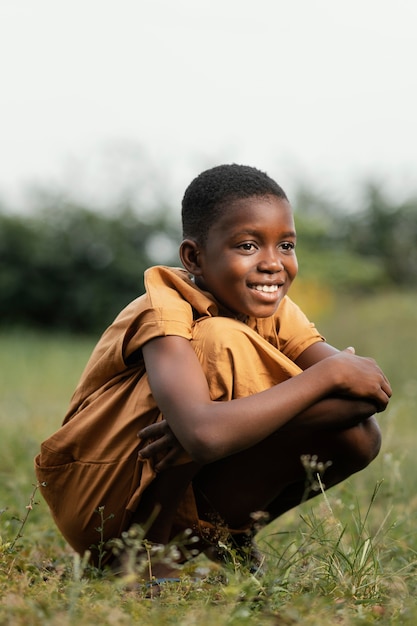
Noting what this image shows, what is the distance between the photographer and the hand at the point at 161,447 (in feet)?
7.75

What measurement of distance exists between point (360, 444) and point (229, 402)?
0.53m

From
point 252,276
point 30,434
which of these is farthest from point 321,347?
point 30,434

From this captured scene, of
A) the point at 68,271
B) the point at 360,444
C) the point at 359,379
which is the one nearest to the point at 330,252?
the point at 68,271

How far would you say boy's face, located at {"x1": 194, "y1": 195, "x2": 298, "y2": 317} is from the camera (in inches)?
100

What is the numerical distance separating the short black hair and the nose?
18 cm

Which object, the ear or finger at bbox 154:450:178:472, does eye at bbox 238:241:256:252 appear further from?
finger at bbox 154:450:178:472

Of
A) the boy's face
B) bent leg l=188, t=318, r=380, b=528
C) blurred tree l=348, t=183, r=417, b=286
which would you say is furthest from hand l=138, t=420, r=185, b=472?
blurred tree l=348, t=183, r=417, b=286

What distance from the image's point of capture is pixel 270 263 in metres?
2.55

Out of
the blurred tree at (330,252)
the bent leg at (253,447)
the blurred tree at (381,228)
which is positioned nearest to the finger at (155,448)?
the bent leg at (253,447)

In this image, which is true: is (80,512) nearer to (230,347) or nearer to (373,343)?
(230,347)

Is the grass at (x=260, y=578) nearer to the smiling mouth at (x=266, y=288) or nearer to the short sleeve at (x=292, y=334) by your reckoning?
the short sleeve at (x=292, y=334)

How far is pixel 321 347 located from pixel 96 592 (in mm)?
1064

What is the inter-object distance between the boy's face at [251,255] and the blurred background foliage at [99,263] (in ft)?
45.8

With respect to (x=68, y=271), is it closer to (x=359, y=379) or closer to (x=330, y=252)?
(x=330, y=252)
